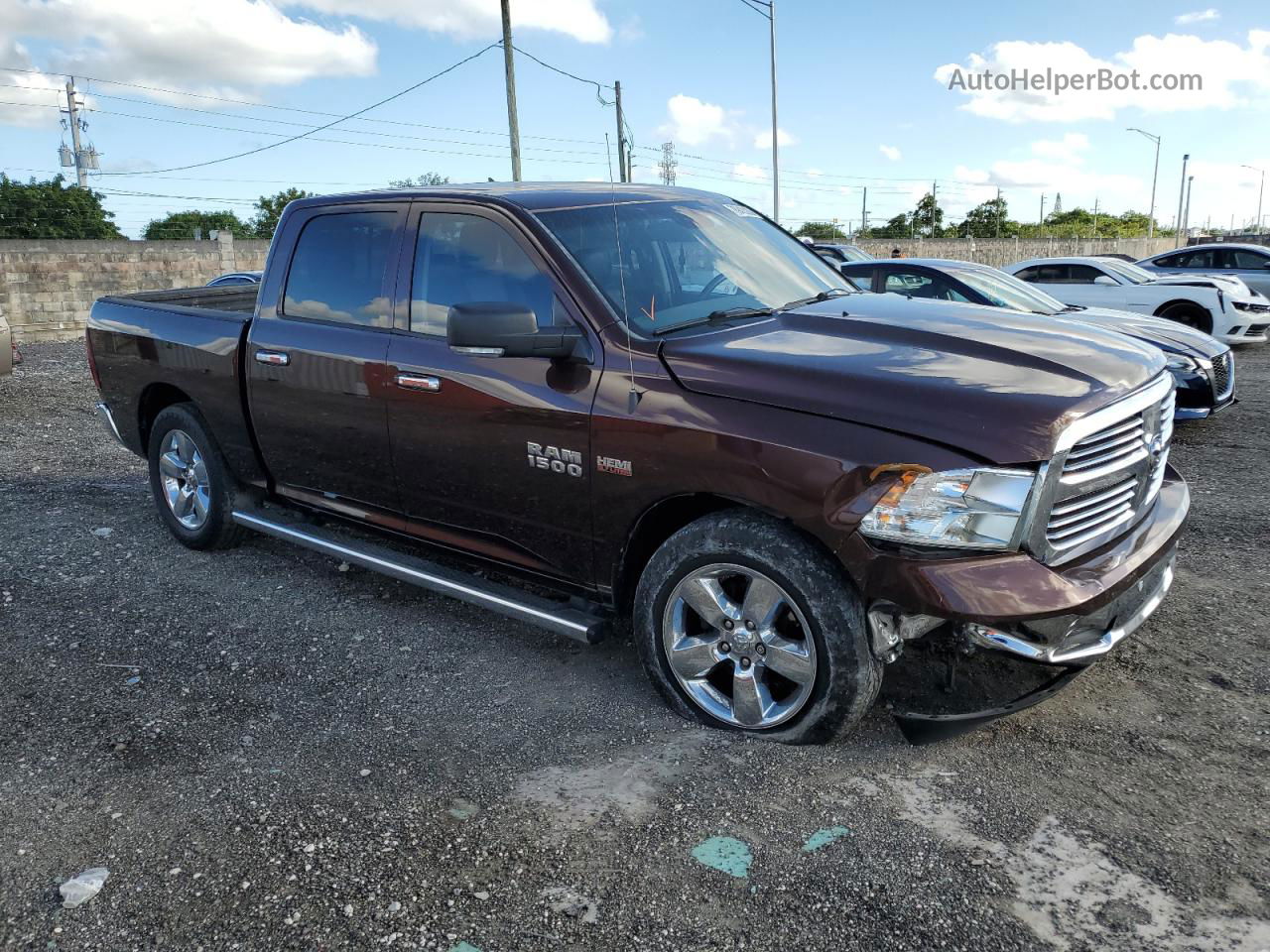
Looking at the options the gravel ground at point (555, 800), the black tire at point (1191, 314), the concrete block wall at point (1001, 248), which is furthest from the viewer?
the concrete block wall at point (1001, 248)

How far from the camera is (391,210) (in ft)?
14.2

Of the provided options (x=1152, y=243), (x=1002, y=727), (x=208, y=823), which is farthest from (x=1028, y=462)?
(x=1152, y=243)

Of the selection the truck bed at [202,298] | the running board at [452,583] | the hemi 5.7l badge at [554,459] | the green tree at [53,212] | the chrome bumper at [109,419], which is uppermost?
the green tree at [53,212]

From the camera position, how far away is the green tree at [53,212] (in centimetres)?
4869

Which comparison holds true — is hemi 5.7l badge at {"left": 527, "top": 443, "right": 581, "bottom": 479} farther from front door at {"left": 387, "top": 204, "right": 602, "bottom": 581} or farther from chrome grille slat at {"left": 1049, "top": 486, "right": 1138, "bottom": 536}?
chrome grille slat at {"left": 1049, "top": 486, "right": 1138, "bottom": 536}

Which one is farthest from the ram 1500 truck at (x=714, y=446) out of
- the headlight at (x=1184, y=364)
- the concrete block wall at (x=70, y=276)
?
the concrete block wall at (x=70, y=276)

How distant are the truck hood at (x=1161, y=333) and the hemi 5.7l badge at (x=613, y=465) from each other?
253 inches

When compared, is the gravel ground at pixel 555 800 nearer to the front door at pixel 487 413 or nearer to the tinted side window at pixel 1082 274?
the front door at pixel 487 413

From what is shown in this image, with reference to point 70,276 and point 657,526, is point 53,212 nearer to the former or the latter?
point 70,276

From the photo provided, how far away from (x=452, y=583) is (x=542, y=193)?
1.67 m

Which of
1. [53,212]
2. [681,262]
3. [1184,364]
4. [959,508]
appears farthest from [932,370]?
[53,212]

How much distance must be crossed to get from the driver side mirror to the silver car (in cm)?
1681

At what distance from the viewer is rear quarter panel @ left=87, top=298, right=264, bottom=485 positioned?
5.05 meters

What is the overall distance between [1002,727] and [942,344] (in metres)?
1.39
